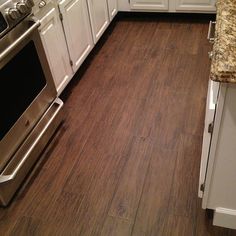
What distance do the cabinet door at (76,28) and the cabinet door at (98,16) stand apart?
0.08 meters

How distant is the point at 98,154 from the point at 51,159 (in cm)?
30

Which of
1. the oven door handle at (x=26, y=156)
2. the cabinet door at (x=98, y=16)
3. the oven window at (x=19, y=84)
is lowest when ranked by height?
the oven door handle at (x=26, y=156)

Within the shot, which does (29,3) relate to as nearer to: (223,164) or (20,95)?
(20,95)

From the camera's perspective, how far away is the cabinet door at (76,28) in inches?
82.3

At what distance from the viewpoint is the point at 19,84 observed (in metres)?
1.58

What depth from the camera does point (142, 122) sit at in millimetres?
1998

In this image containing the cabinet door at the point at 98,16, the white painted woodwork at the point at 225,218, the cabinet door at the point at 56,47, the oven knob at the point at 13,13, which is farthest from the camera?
the cabinet door at the point at 98,16

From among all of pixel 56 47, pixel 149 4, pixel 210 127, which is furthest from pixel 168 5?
pixel 210 127

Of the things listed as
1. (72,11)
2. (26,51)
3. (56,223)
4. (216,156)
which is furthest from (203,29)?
(56,223)

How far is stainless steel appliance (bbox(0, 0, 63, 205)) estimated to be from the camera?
1.45m

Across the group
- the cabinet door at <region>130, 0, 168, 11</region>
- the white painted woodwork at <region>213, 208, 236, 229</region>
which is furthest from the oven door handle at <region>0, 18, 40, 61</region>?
the cabinet door at <region>130, 0, 168, 11</region>

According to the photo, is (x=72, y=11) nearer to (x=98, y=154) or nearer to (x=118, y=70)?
(x=118, y=70)

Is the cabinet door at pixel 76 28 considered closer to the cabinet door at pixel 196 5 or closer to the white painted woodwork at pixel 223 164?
the cabinet door at pixel 196 5

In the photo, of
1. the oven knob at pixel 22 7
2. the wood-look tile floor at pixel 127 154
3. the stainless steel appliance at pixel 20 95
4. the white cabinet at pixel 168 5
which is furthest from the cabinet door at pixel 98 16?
the oven knob at pixel 22 7
